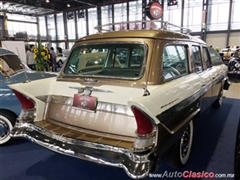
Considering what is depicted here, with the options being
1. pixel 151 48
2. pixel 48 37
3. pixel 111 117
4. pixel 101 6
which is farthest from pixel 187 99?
pixel 48 37

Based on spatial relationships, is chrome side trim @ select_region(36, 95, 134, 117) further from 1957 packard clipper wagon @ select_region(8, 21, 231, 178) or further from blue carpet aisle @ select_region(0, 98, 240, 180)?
blue carpet aisle @ select_region(0, 98, 240, 180)

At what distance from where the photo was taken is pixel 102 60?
121 inches

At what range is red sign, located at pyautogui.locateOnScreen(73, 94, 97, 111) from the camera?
2094 millimetres

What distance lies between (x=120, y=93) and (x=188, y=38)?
1.61 metres

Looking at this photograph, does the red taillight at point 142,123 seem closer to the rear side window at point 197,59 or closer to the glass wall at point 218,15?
the rear side window at point 197,59

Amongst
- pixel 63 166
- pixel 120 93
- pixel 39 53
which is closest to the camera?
pixel 120 93

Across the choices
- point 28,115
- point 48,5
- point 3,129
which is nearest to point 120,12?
point 48,5

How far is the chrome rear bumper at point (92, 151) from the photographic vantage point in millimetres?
1641

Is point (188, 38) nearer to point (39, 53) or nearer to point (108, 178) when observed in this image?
point (108, 178)

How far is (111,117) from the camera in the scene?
203 cm

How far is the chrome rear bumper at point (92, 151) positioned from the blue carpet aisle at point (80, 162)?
67 centimetres

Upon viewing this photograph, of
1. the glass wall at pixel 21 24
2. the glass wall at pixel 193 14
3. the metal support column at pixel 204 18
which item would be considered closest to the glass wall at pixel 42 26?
the glass wall at pixel 21 24

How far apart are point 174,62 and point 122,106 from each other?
112 cm

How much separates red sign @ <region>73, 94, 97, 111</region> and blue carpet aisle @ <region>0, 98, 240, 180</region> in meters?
0.84
